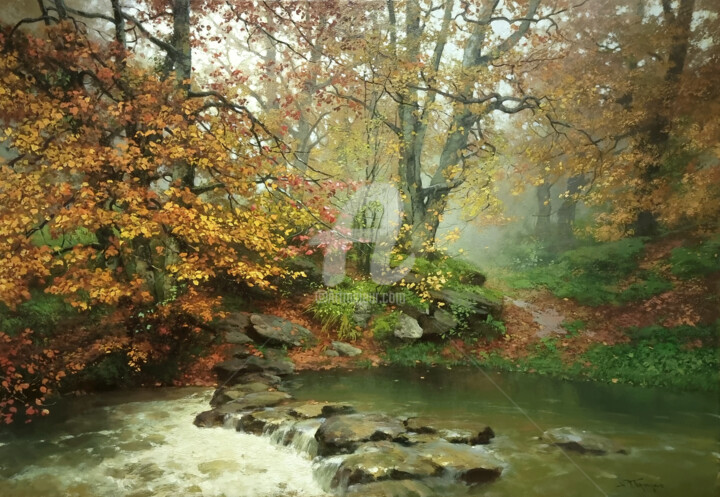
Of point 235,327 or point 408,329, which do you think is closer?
point 235,327

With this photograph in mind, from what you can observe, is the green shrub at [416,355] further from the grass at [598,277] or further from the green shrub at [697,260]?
the green shrub at [697,260]

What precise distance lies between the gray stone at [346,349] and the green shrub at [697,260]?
5.19m

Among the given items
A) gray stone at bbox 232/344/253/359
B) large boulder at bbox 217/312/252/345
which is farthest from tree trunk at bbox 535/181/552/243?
gray stone at bbox 232/344/253/359

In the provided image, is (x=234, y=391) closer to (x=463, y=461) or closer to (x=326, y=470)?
(x=326, y=470)

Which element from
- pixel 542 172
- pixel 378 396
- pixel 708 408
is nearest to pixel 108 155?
pixel 378 396

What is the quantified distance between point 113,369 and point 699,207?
333 inches

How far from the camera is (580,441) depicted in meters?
4.09

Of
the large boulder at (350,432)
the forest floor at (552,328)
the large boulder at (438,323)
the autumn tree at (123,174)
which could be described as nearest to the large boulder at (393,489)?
the large boulder at (350,432)

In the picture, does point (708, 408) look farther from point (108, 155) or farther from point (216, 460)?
point (108, 155)

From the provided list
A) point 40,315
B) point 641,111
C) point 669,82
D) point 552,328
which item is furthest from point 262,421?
point 669,82

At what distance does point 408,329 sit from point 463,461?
12.5 feet

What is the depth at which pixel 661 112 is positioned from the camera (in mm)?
7527
